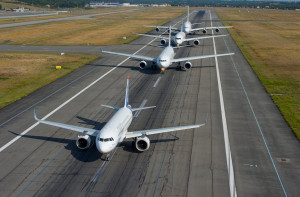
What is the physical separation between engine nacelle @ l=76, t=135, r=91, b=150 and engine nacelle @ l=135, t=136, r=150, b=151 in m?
5.00

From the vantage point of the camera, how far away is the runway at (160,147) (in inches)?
1035

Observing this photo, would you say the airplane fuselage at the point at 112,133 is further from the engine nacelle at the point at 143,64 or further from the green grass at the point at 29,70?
the engine nacelle at the point at 143,64

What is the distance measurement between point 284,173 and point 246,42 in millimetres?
83608

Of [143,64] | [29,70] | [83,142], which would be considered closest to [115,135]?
[83,142]

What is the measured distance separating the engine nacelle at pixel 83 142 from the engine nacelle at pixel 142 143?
16.4 ft

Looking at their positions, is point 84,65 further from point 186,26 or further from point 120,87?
point 186,26

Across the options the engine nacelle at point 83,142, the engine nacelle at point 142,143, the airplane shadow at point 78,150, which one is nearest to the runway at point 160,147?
the airplane shadow at point 78,150

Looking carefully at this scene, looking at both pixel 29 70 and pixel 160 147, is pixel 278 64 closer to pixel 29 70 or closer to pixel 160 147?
pixel 160 147

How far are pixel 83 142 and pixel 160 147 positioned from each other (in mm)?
8500

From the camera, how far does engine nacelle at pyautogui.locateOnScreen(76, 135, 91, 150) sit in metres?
30.2

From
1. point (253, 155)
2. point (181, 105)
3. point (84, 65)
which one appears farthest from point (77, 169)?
point (84, 65)

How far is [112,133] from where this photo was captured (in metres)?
28.1

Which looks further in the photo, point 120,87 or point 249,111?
point 120,87

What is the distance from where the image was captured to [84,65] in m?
72.2
